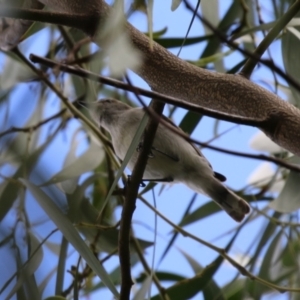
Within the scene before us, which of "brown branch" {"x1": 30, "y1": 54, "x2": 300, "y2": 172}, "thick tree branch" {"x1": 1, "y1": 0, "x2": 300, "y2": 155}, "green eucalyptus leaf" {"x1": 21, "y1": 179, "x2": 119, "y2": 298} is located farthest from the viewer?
"green eucalyptus leaf" {"x1": 21, "y1": 179, "x2": 119, "y2": 298}

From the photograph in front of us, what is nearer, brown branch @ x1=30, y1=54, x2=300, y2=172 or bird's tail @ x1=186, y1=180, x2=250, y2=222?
brown branch @ x1=30, y1=54, x2=300, y2=172

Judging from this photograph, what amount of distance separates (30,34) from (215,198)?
0.64m

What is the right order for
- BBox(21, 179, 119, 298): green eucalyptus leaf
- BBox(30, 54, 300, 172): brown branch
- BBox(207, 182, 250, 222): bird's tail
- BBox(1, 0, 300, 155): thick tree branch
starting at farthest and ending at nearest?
BBox(207, 182, 250, 222): bird's tail < BBox(21, 179, 119, 298): green eucalyptus leaf < BBox(1, 0, 300, 155): thick tree branch < BBox(30, 54, 300, 172): brown branch

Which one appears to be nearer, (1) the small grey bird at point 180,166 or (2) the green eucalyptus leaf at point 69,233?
(2) the green eucalyptus leaf at point 69,233

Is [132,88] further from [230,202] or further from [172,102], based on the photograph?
[230,202]

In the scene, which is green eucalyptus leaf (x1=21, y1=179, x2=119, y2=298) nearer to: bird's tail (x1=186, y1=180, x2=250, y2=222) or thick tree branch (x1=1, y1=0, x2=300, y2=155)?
thick tree branch (x1=1, y1=0, x2=300, y2=155)

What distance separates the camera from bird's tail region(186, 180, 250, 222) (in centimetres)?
→ 158

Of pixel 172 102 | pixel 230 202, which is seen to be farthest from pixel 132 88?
pixel 230 202

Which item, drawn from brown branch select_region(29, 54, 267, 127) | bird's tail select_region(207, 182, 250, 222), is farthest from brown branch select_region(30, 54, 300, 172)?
bird's tail select_region(207, 182, 250, 222)

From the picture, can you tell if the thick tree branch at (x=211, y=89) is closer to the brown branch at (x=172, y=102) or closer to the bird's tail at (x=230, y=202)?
the brown branch at (x=172, y=102)

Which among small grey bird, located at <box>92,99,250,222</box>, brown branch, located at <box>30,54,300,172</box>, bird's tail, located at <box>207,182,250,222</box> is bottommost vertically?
brown branch, located at <box>30,54,300,172</box>

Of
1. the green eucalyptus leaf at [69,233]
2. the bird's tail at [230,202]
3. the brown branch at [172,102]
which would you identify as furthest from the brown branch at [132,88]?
the bird's tail at [230,202]

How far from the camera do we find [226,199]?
1.62 metres

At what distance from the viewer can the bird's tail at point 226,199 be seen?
158cm
